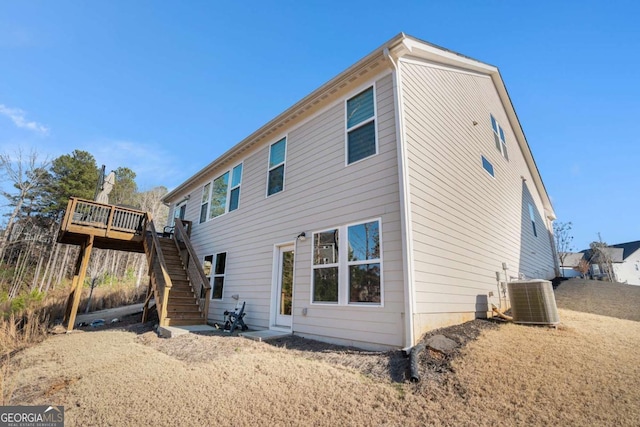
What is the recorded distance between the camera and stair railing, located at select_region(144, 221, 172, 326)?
7496 mm

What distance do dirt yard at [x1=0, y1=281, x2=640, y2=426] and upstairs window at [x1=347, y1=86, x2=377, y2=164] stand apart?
365 centimetres

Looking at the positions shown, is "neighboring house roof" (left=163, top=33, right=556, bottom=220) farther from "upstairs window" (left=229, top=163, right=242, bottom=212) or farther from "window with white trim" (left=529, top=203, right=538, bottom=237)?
"window with white trim" (left=529, top=203, right=538, bottom=237)

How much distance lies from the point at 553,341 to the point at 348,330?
3.21 meters

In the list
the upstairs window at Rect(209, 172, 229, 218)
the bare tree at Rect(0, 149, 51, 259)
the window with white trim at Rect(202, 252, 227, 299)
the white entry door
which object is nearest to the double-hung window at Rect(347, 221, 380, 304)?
the white entry door

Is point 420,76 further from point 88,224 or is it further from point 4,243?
point 4,243

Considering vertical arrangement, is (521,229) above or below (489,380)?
above

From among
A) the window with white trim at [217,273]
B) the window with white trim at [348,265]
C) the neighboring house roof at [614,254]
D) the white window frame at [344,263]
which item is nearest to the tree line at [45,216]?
the window with white trim at [217,273]

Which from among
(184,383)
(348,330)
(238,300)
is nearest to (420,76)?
(348,330)

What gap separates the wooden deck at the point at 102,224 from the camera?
8.66 metres

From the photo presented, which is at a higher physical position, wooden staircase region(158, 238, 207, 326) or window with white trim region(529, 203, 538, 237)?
window with white trim region(529, 203, 538, 237)

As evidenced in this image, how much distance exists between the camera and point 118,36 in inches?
401
